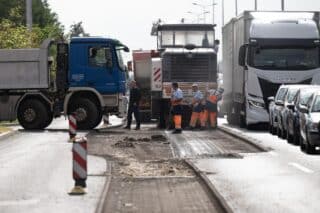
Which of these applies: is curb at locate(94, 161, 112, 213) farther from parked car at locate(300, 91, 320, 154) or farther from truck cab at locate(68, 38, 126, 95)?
truck cab at locate(68, 38, 126, 95)

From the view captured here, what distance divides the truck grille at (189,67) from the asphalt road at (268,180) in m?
11.8

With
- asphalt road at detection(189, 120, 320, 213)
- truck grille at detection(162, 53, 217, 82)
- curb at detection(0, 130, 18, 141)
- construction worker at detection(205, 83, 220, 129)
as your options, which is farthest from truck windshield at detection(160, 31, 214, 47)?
asphalt road at detection(189, 120, 320, 213)

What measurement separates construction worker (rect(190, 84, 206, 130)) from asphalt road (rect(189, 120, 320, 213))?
9.99 m

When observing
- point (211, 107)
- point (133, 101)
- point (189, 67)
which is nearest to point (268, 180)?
point (211, 107)

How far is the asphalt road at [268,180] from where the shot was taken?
12.6 m

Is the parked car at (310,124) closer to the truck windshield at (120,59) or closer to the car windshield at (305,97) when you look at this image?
the car windshield at (305,97)

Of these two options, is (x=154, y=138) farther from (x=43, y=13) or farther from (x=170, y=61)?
(x=43, y=13)

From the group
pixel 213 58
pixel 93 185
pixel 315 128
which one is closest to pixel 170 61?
pixel 213 58

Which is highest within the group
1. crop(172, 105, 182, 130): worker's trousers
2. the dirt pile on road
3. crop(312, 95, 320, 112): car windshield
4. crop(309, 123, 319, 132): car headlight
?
crop(312, 95, 320, 112): car windshield

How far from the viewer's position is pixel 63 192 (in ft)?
46.0

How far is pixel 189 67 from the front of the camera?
34.7m

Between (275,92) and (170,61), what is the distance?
4.43m

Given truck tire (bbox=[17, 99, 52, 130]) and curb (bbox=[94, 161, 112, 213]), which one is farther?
truck tire (bbox=[17, 99, 52, 130])

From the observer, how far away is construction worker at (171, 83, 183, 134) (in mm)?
30397
